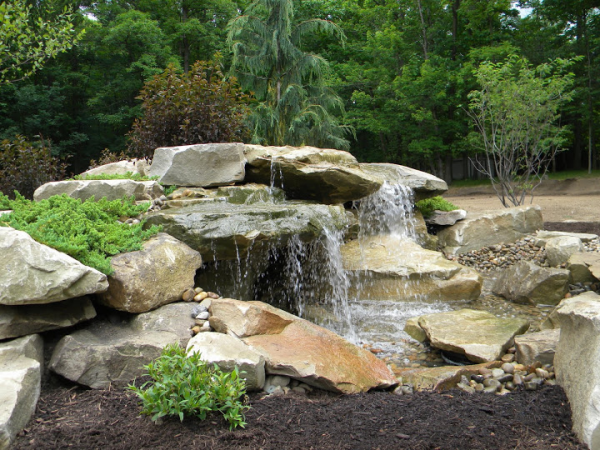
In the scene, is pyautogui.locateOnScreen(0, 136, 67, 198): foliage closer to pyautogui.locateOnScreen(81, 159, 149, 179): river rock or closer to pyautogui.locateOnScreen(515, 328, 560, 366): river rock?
pyautogui.locateOnScreen(81, 159, 149, 179): river rock

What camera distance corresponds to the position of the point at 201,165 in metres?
5.98

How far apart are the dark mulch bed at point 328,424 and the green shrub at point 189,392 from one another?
81 mm

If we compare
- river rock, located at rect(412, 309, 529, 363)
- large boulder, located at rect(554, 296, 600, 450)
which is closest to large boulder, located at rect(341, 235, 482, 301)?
river rock, located at rect(412, 309, 529, 363)

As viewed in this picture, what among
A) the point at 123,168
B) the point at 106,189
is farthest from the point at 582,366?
the point at 123,168

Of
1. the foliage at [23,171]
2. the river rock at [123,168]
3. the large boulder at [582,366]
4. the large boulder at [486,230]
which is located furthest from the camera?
the large boulder at [486,230]

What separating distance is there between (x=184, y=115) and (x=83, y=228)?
383 cm

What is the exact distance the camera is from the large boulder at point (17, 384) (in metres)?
2.40

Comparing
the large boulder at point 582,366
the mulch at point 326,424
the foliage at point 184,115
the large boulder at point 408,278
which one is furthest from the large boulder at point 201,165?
the large boulder at point 582,366

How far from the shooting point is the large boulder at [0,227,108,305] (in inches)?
115

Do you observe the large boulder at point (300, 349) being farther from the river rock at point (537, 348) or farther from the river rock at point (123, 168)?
the river rock at point (123, 168)

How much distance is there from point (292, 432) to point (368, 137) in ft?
86.2

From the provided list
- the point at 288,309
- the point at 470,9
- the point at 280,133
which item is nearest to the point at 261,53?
the point at 280,133

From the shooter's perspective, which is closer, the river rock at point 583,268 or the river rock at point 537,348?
the river rock at point 537,348

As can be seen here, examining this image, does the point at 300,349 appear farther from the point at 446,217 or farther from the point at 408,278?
the point at 446,217
